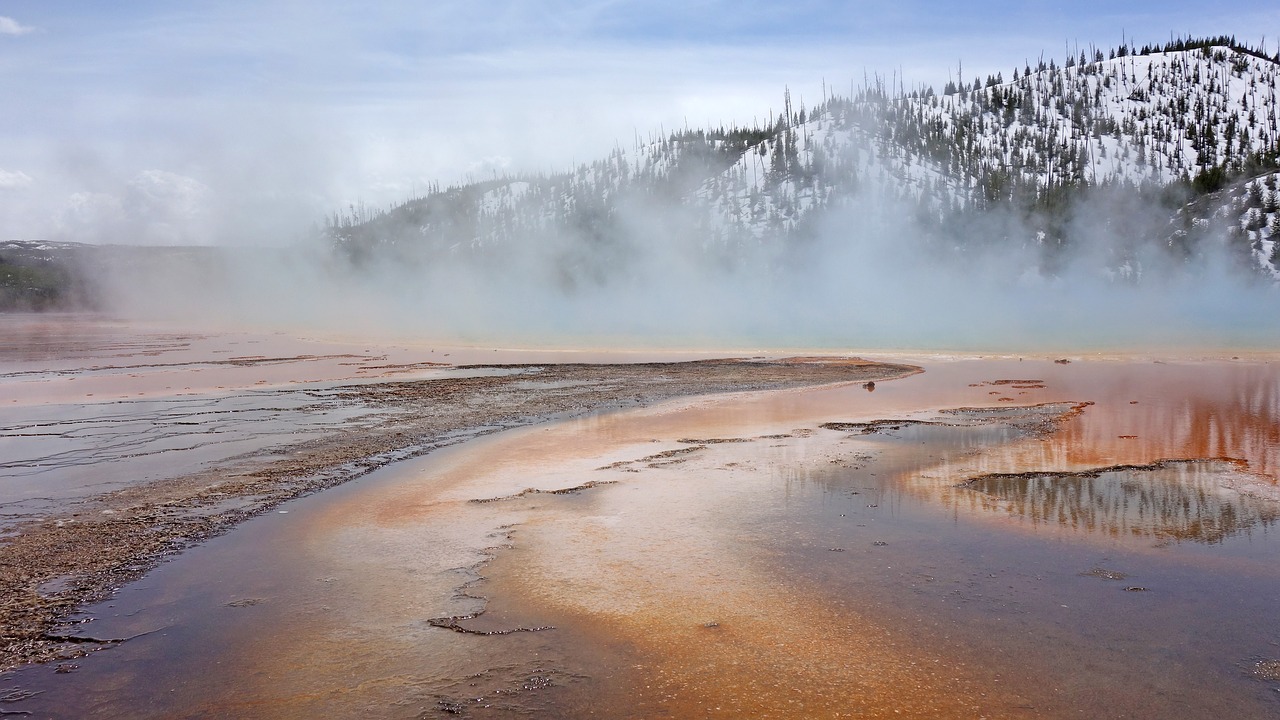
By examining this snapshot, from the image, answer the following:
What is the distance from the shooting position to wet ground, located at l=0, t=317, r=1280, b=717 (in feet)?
13.6

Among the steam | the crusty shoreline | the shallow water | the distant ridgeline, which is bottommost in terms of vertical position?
the shallow water

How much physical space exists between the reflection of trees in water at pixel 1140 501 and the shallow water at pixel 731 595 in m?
0.04

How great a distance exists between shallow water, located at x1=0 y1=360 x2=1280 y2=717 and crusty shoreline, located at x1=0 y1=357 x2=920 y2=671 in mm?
329

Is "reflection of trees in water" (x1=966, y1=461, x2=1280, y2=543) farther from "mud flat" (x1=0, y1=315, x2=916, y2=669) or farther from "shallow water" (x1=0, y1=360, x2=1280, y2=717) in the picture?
"mud flat" (x1=0, y1=315, x2=916, y2=669)

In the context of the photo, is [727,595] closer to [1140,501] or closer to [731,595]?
[731,595]

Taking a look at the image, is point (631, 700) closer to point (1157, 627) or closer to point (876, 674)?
point (876, 674)

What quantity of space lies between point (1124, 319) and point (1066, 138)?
66.9m

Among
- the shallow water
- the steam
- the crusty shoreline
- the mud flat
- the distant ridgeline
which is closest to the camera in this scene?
the shallow water

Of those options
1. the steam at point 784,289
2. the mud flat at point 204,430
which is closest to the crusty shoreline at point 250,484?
the mud flat at point 204,430

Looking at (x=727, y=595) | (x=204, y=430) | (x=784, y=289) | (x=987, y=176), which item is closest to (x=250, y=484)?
(x=204, y=430)

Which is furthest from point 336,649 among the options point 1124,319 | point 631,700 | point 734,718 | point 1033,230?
point 1033,230

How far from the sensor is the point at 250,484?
345 inches

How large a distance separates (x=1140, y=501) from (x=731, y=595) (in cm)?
469

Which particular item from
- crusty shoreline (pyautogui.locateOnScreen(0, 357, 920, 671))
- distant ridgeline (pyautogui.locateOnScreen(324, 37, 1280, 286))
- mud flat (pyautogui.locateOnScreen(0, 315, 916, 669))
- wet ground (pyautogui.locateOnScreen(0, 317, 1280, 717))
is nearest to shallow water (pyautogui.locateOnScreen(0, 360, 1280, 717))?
wet ground (pyautogui.locateOnScreen(0, 317, 1280, 717))
